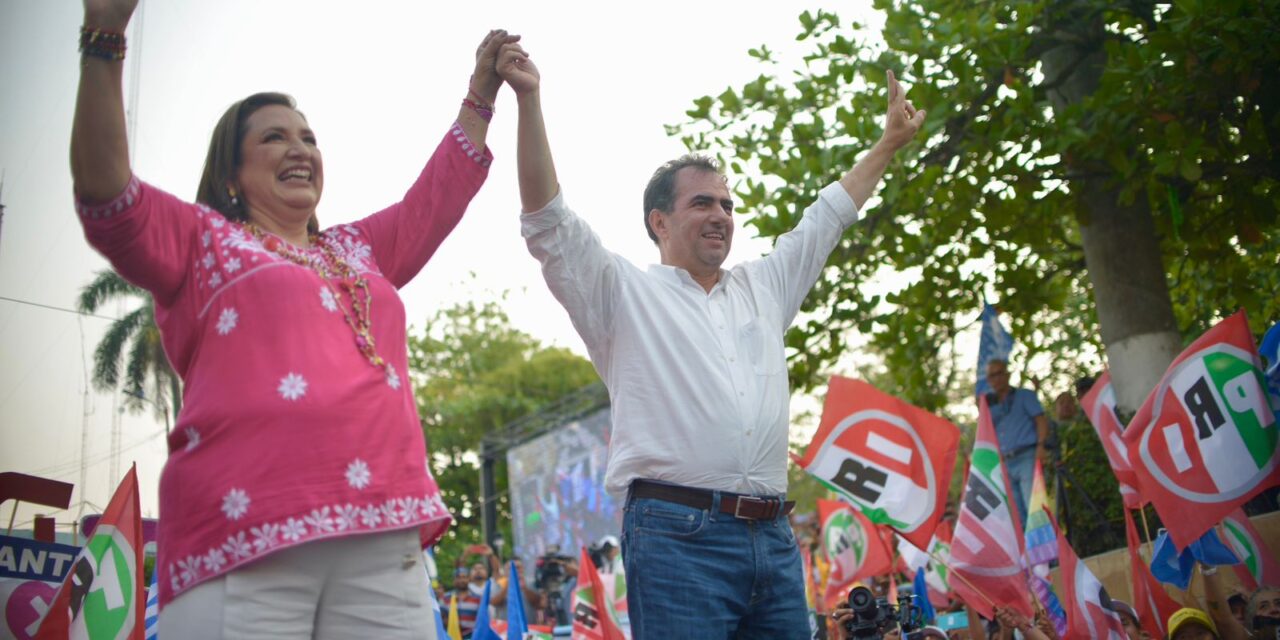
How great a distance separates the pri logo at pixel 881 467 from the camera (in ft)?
18.8

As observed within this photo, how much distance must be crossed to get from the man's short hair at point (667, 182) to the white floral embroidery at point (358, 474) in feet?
5.24

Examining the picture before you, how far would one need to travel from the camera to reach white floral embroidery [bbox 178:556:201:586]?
1967mm

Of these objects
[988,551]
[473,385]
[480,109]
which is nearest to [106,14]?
[480,109]

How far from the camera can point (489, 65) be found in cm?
269

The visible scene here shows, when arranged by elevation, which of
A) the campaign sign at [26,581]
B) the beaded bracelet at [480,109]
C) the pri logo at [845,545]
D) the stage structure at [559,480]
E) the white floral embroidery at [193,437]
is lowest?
the white floral embroidery at [193,437]

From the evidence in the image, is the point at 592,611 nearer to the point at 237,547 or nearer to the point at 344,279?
the point at 344,279

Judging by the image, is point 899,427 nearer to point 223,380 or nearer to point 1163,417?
point 1163,417

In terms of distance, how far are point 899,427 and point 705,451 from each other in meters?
3.29

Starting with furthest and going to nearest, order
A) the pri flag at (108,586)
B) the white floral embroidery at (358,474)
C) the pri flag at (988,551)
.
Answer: the pri flag at (988,551) < the pri flag at (108,586) < the white floral embroidery at (358,474)

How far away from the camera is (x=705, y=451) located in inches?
115

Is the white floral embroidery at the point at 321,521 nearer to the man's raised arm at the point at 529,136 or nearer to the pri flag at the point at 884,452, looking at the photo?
the man's raised arm at the point at 529,136

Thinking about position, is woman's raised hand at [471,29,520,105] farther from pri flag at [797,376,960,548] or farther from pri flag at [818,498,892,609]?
pri flag at [818,498,892,609]

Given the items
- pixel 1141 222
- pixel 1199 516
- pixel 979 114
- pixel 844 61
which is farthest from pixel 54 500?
pixel 1141 222

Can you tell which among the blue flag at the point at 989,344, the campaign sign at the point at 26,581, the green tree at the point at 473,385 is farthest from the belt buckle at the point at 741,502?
the green tree at the point at 473,385
